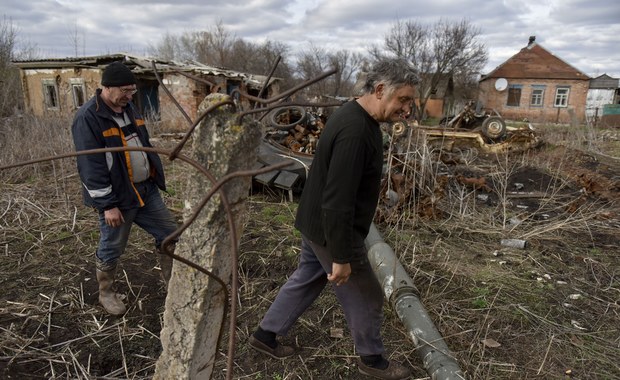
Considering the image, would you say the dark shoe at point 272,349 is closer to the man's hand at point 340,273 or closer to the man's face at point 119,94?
the man's hand at point 340,273

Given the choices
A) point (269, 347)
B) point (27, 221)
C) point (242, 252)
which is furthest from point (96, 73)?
point (269, 347)

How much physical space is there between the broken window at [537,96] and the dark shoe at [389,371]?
105 ft

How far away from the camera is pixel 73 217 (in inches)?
185

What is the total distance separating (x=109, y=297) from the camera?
298cm

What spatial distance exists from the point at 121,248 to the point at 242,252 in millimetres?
1351

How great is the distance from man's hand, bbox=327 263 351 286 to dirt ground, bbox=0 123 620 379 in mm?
814

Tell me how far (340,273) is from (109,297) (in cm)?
201

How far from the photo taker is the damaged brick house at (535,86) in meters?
28.1

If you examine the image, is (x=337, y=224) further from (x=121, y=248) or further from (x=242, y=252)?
(x=242, y=252)

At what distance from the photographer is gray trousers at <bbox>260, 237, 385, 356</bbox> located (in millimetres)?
2156

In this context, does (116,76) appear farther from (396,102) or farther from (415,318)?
(415,318)

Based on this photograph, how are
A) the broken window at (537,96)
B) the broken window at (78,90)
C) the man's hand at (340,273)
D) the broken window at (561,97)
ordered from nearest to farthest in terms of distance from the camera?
1. the man's hand at (340,273)
2. the broken window at (78,90)
3. the broken window at (561,97)
4. the broken window at (537,96)

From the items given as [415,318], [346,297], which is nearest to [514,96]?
[415,318]

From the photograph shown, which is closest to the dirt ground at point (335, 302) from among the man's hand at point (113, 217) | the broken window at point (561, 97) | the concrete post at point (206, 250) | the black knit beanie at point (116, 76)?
the man's hand at point (113, 217)
